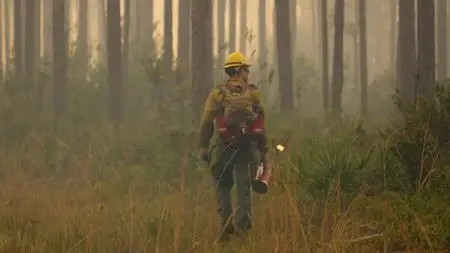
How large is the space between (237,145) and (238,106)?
15.6 inches

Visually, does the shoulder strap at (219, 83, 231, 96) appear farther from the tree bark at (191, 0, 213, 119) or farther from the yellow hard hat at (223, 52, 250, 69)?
the tree bark at (191, 0, 213, 119)

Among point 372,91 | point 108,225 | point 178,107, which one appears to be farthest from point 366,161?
point 372,91

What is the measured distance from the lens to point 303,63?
98.3ft

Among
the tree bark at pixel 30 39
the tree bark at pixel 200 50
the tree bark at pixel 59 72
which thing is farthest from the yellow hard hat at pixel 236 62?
the tree bark at pixel 30 39

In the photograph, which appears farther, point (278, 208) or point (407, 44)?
point (407, 44)

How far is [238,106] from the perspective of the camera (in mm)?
→ 5844

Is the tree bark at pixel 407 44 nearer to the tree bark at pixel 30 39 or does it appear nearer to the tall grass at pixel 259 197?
the tall grass at pixel 259 197

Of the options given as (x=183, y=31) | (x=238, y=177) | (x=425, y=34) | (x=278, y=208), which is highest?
(x=183, y=31)

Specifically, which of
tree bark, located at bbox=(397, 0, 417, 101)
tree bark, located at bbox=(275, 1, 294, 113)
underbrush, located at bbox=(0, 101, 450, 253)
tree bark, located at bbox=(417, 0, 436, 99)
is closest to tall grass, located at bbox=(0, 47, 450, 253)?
underbrush, located at bbox=(0, 101, 450, 253)

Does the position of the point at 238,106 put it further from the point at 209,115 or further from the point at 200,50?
the point at 200,50

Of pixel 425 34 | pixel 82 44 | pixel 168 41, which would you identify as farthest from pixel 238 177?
pixel 82 44

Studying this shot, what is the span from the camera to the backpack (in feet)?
19.2

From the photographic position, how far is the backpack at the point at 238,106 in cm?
585

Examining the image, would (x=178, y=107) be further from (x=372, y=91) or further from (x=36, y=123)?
(x=372, y=91)
